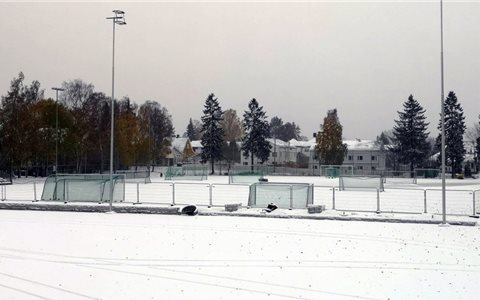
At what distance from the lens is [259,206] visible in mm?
26281

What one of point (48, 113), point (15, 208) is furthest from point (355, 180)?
point (48, 113)

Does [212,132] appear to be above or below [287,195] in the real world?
above

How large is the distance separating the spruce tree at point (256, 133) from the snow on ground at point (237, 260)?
77.9m

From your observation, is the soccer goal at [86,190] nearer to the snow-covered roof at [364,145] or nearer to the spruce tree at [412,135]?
the spruce tree at [412,135]

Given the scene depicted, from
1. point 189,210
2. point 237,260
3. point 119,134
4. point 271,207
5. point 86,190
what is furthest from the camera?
point 119,134

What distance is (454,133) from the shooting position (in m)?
86.6

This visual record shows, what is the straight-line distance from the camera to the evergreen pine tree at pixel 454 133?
85.9 meters

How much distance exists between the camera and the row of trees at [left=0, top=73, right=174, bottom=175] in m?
66.6

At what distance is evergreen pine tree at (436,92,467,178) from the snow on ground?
230ft

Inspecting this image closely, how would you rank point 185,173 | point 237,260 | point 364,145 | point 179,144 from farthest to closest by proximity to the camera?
point 179,144 < point 364,145 < point 185,173 < point 237,260

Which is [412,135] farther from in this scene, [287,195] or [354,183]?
[287,195]

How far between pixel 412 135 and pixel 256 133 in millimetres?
27425

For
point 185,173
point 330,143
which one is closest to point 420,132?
point 330,143

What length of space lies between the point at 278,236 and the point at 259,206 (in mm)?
8335
